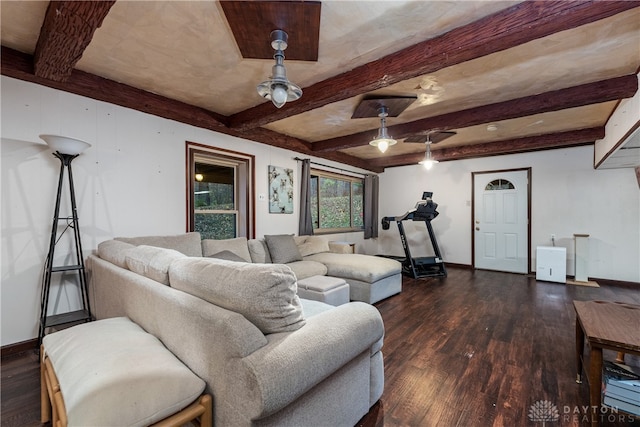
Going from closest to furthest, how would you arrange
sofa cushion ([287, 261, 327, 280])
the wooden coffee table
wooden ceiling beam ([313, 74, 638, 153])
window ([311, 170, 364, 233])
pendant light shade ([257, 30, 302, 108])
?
1. the wooden coffee table
2. pendant light shade ([257, 30, 302, 108])
3. wooden ceiling beam ([313, 74, 638, 153])
4. sofa cushion ([287, 261, 327, 280])
5. window ([311, 170, 364, 233])

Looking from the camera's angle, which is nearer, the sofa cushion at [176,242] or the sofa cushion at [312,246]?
the sofa cushion at [176,242]

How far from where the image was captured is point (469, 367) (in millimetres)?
2127

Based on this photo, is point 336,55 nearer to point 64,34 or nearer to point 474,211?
point 64,34

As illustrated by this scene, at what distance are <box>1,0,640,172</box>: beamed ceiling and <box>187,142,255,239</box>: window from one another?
0.47 metres

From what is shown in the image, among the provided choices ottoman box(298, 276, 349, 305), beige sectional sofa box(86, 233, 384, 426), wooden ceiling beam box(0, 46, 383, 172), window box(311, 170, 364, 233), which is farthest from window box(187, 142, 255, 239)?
beige sectional sofa box(86, 233, 384, 426)

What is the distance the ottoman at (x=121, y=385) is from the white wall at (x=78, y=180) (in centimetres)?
153

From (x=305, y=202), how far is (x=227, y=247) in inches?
76.9

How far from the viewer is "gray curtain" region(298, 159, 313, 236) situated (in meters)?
5.02

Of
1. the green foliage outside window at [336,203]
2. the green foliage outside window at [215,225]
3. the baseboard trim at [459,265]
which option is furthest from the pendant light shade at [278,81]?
the baseboard trim at [459,265]

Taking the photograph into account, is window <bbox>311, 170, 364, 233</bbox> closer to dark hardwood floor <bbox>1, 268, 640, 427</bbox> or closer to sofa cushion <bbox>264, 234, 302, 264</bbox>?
sofa cushion <bbox>264, 234, 302, 264</bbox>

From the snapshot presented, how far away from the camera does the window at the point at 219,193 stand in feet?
11.9

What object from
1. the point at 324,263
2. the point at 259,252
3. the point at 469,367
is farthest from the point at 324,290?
the point at 469,367

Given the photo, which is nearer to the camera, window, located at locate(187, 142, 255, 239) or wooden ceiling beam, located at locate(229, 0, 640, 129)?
wooden ceiling beam, located at locate(229, 0, 640, 129)

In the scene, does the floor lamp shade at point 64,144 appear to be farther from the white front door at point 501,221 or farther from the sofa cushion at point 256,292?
the white front door at point 501,221
